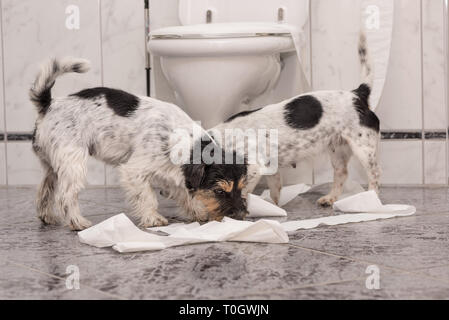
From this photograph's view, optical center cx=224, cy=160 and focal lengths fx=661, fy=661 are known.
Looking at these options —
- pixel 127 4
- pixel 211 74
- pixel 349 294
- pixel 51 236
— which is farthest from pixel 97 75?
pixel 349 294

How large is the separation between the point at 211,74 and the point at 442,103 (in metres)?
1.45

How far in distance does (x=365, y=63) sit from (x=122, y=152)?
3.90 feet

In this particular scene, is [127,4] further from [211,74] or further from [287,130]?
[287,130]

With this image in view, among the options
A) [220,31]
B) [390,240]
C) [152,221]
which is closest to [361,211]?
[390,240]

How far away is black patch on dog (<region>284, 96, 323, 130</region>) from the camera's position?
2881mm

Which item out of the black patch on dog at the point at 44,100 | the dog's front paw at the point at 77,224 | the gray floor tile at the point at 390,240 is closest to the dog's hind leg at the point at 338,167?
the gray floor tile at the point at 390,240

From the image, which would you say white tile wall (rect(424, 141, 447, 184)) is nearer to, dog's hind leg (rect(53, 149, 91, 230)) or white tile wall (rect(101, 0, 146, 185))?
white tile wall (rect(101, 0, 146, 185))

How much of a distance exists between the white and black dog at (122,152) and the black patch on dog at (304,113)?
58 centimetres

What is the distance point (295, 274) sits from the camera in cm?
164

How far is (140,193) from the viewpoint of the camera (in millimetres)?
2434

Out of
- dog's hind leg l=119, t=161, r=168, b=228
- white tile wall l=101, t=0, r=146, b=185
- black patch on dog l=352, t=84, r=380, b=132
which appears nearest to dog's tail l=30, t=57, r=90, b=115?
dog's hind leg l=119, t=161, r=168, b=228

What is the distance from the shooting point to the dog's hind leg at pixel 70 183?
2338 mm

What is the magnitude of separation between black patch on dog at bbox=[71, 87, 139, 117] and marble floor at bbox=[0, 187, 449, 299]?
486 mm

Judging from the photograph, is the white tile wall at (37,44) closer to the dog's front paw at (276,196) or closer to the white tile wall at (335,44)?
the white tile wall at (335,44)
